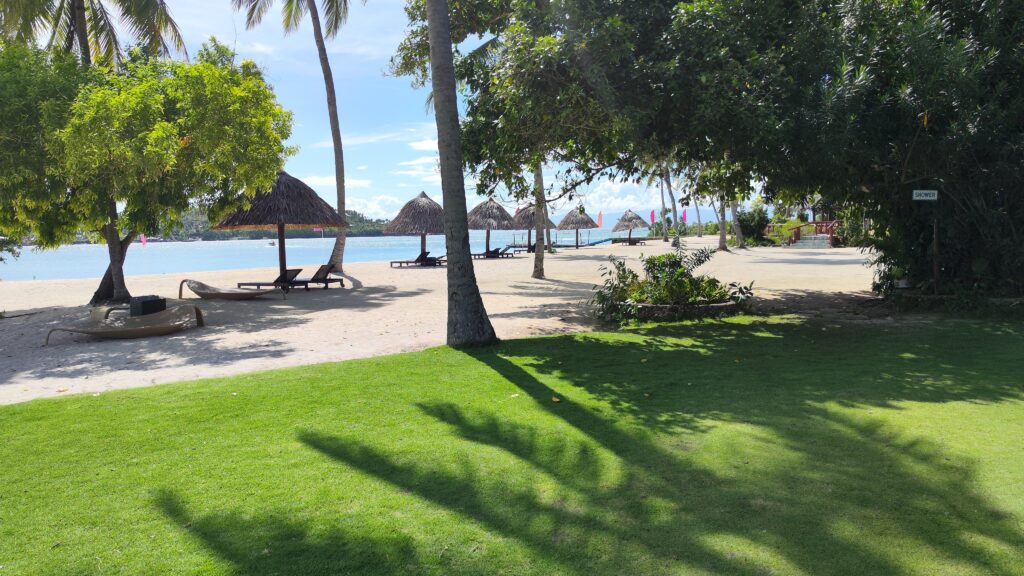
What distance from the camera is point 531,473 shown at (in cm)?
387

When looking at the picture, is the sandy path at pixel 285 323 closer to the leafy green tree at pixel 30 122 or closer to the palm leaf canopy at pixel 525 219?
the leafy green tree at pixel 30 122

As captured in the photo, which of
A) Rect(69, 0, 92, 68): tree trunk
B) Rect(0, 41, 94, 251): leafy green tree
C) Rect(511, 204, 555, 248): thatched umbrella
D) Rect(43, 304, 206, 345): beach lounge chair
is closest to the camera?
Rect(43, 304, 206, 345): beach lounge chair

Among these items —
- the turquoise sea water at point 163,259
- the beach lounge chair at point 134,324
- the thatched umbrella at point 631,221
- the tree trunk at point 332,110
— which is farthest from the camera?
the thatched umbrella at point 631,221

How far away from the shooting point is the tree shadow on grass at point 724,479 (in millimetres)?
2904

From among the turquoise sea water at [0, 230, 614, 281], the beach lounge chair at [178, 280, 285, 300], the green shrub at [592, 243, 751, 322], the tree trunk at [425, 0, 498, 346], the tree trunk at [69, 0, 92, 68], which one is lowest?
the turquoise sea water at [0, 230, 614, 281]

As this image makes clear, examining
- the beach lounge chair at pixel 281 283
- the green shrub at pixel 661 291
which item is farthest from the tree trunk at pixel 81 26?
the green shrub at pixel 661 291

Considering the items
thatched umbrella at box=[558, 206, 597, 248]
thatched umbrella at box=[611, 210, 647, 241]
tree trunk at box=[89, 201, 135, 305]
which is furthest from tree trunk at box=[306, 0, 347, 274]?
thatched umbrella at box=[611, 210, 647, 241]

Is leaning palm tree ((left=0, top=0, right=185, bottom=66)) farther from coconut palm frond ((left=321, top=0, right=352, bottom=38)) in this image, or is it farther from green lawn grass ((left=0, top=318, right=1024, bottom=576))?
green lawn grass ((left=0, top=318, right=1024, bottom=576))

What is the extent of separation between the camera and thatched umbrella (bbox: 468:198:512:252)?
31531mm

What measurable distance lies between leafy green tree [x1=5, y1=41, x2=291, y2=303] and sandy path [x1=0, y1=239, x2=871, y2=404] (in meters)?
2.00

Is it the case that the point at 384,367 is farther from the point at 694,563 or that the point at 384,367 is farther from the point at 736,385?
the point at 694,563

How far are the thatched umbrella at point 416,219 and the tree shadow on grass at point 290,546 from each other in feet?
78.6

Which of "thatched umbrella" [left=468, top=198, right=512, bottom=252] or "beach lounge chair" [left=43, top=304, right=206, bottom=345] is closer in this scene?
"beach lounge chair" [left=43, top=304, right=206, bottom=345]

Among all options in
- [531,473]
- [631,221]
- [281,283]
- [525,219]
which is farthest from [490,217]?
[531,473]
